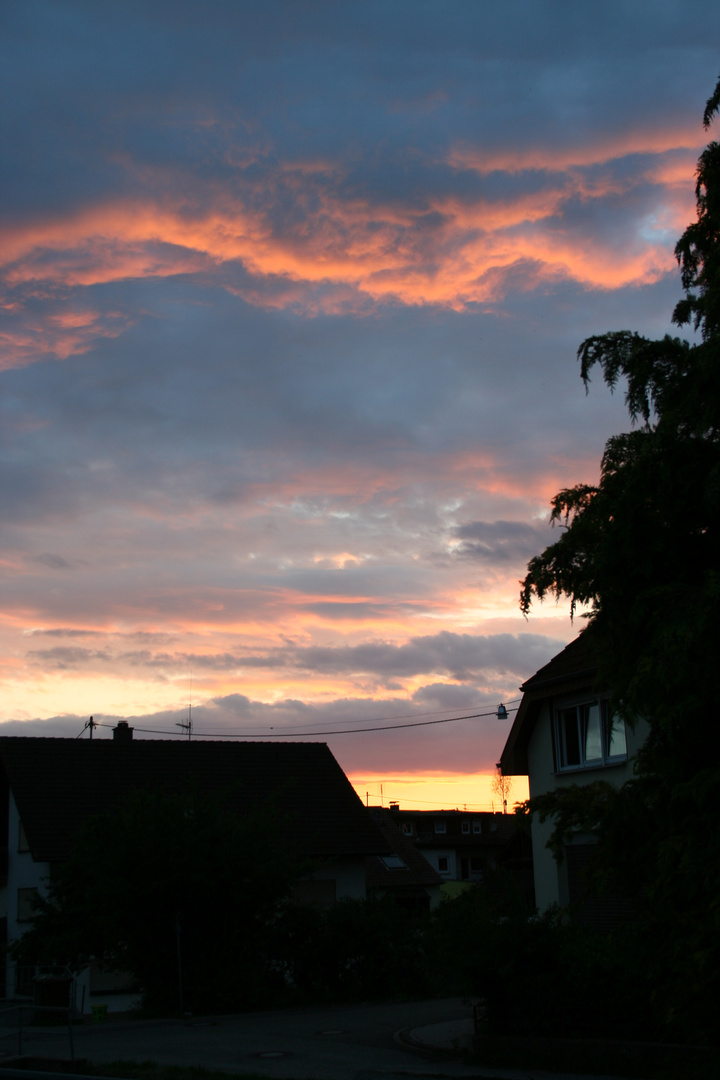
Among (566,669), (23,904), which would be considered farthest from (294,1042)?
(23,904)

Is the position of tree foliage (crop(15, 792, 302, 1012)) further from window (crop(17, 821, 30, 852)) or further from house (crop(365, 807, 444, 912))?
house (crop(365, 807, 444, 912))

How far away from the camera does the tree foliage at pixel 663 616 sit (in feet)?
28.2

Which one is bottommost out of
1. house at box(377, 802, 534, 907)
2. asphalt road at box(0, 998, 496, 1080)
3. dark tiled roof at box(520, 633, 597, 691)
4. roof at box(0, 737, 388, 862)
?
house at box(377, 802, 534, 907)

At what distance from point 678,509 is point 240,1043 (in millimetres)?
11150

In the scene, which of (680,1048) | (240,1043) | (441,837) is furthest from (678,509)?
(441,837)

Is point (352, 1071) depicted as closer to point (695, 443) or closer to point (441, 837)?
point (695, 443)

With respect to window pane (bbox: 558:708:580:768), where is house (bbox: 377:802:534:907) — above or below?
below

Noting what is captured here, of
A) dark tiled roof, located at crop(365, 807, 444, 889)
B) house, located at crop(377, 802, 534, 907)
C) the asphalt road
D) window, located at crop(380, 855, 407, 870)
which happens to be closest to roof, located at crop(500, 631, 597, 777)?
the asphalt road

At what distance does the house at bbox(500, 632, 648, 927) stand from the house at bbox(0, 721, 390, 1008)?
9081 mm

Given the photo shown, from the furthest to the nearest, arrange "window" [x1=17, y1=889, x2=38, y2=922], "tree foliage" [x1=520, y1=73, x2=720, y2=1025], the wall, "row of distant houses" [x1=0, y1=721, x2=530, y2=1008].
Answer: "window" [x1=17, y1=889, x2=38, y2=922], "row of distant houses" [x1=0, y1=721, x2=530, y2=1008], the wall, "tree foliage" [x1=520, y1=73, x2=720, y2=1025]

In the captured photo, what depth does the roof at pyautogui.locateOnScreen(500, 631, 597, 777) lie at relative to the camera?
19.2m

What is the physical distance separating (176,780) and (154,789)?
269 centimetres

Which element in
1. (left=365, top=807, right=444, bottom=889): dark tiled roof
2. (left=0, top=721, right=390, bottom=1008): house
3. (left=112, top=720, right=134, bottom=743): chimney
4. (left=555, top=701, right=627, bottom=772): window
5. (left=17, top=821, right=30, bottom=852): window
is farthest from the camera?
(left=365, top=807, right=444, bottom=889): dark tiled roof

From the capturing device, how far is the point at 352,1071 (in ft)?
40.9
